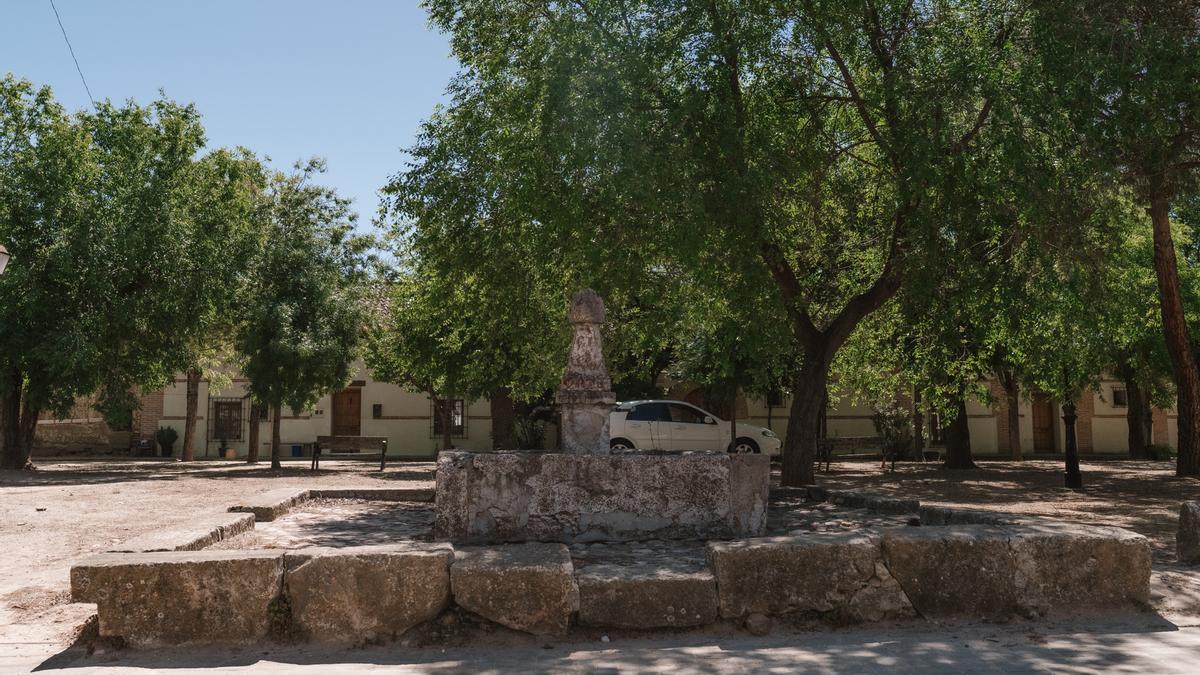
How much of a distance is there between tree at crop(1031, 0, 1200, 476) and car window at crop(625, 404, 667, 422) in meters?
11.7

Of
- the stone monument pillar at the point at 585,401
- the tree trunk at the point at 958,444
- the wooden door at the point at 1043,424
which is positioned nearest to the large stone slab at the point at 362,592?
the stone monument pillar at the point at 585,401

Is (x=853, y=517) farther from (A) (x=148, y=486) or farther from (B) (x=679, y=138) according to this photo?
(A) (x=148, y=486)

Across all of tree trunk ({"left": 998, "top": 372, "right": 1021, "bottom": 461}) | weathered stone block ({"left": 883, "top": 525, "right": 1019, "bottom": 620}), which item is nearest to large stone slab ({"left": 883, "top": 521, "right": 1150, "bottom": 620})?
weathered stone block ({"left": 883, "top": 525, "right": 1019, "bottom": 620})

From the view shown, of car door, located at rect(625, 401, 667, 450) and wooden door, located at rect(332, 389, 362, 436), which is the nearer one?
car door, located at rect(625, 401, 667, 450)

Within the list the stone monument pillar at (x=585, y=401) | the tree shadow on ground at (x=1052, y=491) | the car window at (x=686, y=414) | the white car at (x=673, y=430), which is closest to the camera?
the stone monument pillar at (x=585, y=401)

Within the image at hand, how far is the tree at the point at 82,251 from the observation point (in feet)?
59.2

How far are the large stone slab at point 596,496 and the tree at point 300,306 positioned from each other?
14.8 m

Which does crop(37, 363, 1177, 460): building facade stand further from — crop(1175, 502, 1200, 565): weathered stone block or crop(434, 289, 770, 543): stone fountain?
crop(1175, 502, 1200, 565): weathered stone block

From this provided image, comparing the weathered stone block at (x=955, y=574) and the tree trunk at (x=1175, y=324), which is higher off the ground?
the tree trunk at (x=1175, y=324)

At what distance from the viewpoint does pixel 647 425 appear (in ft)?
69.1

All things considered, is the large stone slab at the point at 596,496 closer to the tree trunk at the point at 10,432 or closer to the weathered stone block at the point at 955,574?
the weathered stone block at the point at 955,574

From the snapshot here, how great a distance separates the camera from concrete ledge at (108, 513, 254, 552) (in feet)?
19.0

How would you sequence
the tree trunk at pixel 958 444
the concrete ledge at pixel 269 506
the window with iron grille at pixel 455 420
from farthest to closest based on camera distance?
the window with iron grille at pixel 455 420 < the tree trunk at pixel 958 444 < the concrete ledge at pixel 269 506

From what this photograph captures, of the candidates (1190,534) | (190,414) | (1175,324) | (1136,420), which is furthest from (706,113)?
(1136,420)
